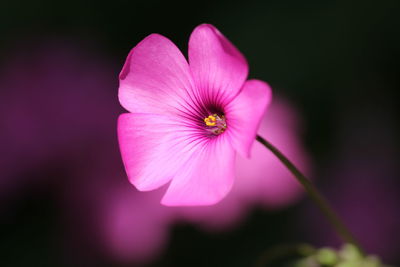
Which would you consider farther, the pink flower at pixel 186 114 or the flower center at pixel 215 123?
the flower center at pixel 215 123

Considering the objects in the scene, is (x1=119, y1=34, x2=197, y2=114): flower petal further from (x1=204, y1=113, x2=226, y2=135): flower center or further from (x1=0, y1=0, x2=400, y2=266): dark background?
(x1=0, y1=0, x2=400, y2=266): dark background

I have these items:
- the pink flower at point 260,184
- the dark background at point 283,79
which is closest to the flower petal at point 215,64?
the pink flower at point 260,184

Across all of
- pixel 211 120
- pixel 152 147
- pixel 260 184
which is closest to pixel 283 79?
pixel 260 184

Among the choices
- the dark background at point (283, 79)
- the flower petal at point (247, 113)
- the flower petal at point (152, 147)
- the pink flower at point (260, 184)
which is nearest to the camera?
the flower petal at point (247, 113)

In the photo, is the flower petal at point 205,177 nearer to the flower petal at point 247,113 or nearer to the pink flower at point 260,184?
the flower petal at point 247,113

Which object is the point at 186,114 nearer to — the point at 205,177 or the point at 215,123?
the point at 215,123

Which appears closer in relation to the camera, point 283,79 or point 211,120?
point 211,120
